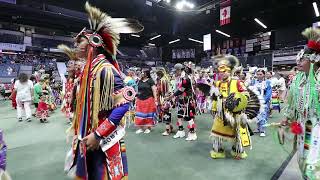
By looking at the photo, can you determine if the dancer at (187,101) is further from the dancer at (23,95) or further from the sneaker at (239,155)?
the dancer at (23,95)

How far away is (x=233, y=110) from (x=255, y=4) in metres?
14.9

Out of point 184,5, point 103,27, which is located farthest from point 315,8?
point 103,27

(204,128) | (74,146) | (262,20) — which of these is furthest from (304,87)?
(262,20)

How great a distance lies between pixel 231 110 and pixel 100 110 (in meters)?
2.72

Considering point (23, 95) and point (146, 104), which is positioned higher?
point (23, 95)

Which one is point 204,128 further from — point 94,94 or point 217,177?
point 94,94

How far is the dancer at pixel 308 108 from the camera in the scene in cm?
230

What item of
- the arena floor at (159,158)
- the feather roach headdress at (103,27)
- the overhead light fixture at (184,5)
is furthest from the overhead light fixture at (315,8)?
the feather roach headdress at (103,27)

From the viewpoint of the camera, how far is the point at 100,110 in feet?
6.19

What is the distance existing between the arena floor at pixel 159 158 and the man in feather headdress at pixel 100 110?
5.95 ft

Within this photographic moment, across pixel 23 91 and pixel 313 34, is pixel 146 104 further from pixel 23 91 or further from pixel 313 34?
pixel 313 34

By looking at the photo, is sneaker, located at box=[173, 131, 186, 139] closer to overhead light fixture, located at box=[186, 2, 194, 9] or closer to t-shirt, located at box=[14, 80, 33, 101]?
t-shirt, located at box=[14, 80, 33, 101]

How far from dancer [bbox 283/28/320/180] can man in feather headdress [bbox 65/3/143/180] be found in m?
1.70

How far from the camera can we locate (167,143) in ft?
18.0
